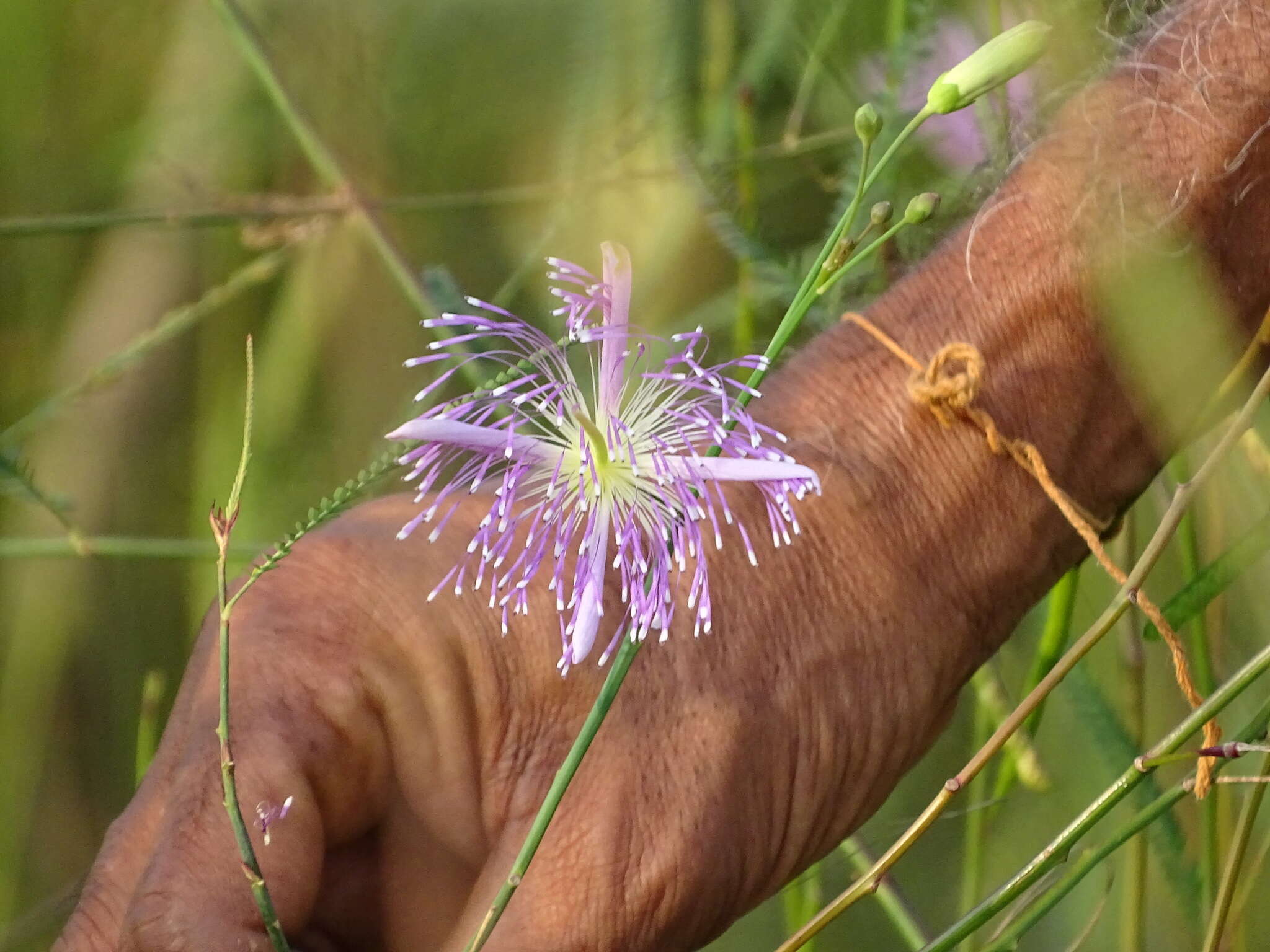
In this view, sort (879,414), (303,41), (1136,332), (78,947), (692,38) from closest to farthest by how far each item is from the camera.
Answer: (1136,332) < (78,947) < (879,414) < (692,38) < (303,41)

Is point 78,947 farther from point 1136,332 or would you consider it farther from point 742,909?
point 1136,332

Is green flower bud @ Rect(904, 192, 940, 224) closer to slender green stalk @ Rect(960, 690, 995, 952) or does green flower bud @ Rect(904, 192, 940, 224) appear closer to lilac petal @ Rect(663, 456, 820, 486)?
lilac petal @ Rect(663, 456, 820, 486)

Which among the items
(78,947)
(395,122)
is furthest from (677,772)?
(395,122)

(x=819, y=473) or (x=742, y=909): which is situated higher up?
(x=819, y=473)

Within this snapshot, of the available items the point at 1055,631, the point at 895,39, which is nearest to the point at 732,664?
the point at 1055,631

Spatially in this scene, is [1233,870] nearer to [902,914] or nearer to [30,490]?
[902,914]

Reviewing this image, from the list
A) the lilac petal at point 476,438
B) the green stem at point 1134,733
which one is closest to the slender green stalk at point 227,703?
the lilac petal at point 476,438

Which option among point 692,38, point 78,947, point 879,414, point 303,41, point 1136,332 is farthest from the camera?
point 303,41
